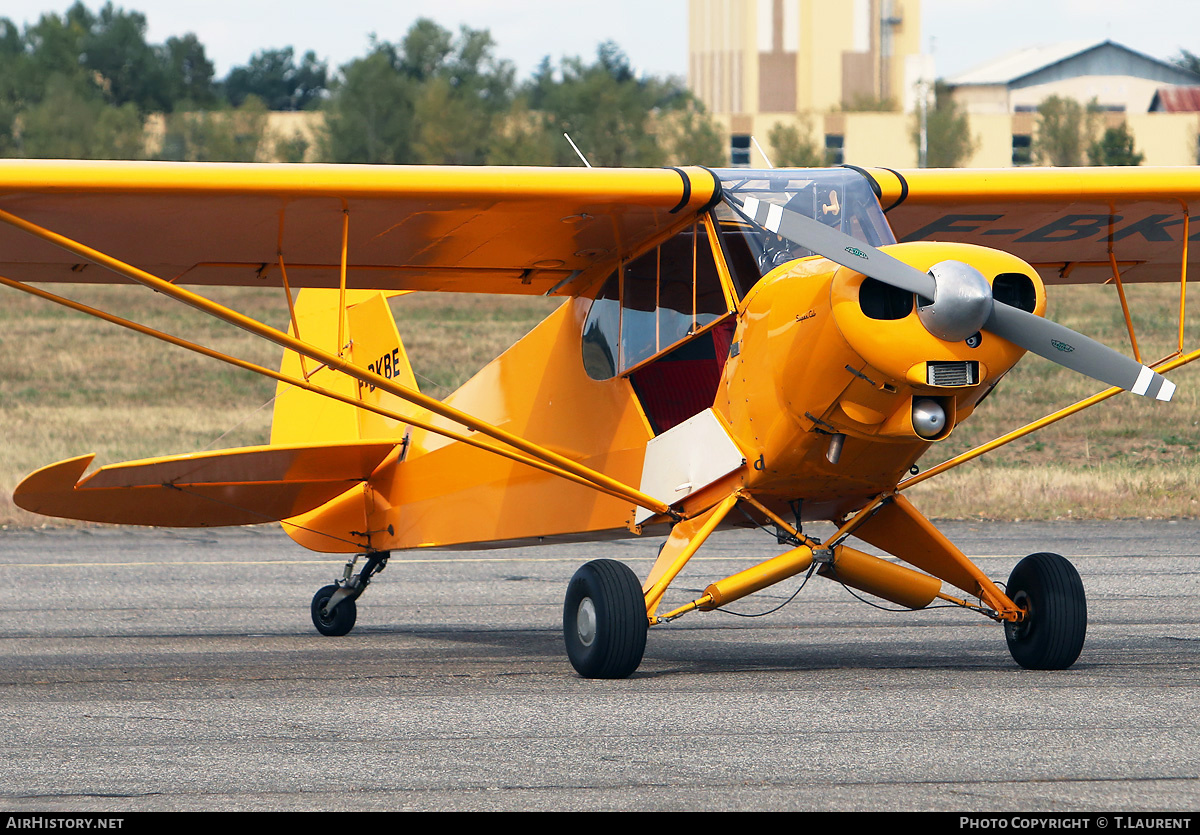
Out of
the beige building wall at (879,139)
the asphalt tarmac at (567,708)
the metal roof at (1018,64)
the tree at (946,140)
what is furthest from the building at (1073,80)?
the asphalt tarmac at (567,708)

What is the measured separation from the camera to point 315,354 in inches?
306

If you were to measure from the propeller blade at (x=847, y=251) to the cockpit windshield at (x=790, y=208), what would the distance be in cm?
78

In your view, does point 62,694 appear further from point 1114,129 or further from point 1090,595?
point 1114,129

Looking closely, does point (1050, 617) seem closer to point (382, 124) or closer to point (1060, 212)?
point (1060, 212)

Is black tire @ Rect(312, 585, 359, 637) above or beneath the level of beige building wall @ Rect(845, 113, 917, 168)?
beneath

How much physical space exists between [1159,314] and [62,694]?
115ft

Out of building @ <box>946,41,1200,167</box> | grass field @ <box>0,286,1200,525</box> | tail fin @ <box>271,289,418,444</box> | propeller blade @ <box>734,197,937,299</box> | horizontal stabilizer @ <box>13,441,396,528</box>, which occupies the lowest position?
grass field @ <box>0,286,1200,525</box>

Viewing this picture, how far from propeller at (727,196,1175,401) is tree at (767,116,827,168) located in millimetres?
67933

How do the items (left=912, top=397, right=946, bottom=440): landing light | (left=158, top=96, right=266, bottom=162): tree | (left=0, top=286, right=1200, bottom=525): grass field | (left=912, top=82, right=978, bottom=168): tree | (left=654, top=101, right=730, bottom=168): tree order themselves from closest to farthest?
(left=912, top=397, right=946, bottom=440): landing light
(left=0, top=286, right=1200, bottom=525): grass field
(left=654, top=101, right=730, bottom=168): tree
(left=158, top=96, right=266, bottom=162): tree
(left=912, top=82, right=978, bottom=168): tree

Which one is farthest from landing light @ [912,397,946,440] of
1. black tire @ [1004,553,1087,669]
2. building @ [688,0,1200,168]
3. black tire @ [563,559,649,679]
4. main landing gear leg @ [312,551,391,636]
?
building @ [688,0,1200,168]

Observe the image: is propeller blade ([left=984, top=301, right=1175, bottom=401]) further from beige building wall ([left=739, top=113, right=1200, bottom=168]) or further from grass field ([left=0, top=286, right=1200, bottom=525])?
beige building wall ([left=739, top=113, right=1200, bottom=168])

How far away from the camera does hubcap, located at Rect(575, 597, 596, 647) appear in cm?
782

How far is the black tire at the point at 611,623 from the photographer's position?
765 cm

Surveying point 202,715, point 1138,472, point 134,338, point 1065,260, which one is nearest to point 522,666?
point 202,715
